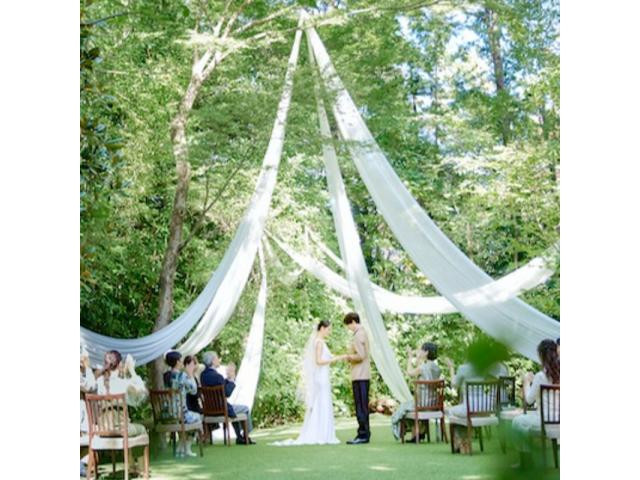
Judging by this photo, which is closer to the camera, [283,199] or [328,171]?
[328,171]

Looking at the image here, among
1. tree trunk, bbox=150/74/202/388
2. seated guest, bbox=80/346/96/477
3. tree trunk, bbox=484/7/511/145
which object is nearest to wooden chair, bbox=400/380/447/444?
tree trunk, bbox=150/74/202/388

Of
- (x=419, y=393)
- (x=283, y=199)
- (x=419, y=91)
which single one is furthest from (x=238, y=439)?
(x=419, y=91)

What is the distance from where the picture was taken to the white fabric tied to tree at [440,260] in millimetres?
5883

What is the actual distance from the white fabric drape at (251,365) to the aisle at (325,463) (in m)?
0.74

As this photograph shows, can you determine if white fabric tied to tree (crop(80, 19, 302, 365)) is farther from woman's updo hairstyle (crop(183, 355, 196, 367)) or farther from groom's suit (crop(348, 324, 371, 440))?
groom's suit (crop(348, 324, 371, 440))

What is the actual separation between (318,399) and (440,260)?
76.4 inches

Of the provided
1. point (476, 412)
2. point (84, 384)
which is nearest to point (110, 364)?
point (84, 384)

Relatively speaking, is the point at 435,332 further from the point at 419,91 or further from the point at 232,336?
the point at 419,91

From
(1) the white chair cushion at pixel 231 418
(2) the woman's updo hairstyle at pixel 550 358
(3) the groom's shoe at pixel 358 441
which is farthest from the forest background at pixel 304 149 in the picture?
(3) the groom's shoe at pixel 358 441

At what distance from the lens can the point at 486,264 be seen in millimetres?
10398

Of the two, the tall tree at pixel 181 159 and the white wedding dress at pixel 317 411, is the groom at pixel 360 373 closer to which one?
the white wedding dress at pixel 317 411

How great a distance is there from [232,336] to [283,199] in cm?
166

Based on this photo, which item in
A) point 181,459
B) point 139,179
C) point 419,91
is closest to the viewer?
point 181,459
